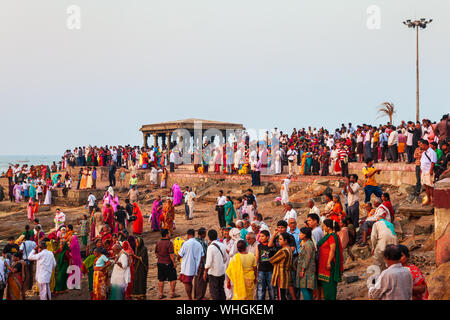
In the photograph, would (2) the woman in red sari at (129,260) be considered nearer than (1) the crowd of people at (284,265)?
No

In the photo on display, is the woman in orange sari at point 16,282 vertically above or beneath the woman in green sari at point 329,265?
beneath

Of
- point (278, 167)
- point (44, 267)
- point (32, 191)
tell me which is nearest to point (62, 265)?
point (44, 267)

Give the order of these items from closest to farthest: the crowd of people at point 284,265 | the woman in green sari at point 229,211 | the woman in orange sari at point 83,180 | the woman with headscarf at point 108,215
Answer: the crowd of people at point 284,265 < the woman in green sari at point 229,211 < the woman with headscarf at point 108,215 < the woman in orange sari at point 83,180

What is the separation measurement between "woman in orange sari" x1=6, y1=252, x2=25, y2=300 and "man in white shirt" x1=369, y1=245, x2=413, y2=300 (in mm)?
6373

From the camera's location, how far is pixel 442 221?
267 inches

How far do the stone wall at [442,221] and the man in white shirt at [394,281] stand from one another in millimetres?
2197

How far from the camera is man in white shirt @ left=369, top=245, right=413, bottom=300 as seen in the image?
4.60 meters

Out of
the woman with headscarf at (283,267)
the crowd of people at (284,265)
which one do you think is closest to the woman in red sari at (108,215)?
the crowd of people at (284,265)

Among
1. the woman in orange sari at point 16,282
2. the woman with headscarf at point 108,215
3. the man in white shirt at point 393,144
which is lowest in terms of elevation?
the woman in orange sari at point 16,282

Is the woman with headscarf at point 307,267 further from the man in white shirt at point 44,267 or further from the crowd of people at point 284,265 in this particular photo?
the man in white shirt at point 44,267

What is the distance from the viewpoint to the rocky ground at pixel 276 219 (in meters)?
8.34

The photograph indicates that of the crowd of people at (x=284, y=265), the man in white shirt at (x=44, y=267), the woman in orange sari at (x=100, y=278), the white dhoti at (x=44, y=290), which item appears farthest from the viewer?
the white dhoti at (x=44, y=290)
